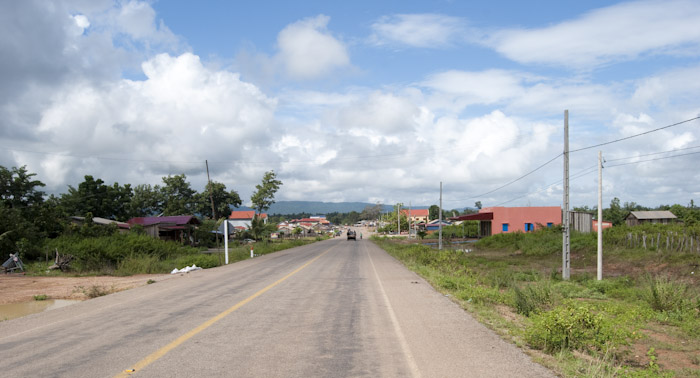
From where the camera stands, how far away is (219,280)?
1902 centimetres

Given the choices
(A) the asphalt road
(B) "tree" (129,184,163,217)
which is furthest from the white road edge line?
(B) "tree" (129,184,163,217)

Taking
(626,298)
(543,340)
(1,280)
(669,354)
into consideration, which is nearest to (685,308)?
(626,298)

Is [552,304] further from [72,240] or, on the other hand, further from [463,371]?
[72,240]

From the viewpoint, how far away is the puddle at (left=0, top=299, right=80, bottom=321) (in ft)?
45.1

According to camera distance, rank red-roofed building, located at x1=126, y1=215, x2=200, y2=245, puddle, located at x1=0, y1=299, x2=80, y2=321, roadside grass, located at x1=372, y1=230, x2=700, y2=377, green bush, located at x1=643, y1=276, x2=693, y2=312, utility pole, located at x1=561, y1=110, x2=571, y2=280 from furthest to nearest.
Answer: red-roofed building, located at x1=126, y1=215, x2=200, y2=245, utility pole, located at x1=561, y1=110, x2=571, y2=280, puddle, located at x1=0, y1=299, x2=80, y2=321, green bush, located at x1=643, y1=276, x2=693, y2=312, roadside grass, located at x1=372, y1=230, x2=700, y2=377

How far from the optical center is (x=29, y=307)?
14.9m

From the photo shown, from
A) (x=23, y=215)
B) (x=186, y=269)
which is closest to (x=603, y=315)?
(x=186, y=269)

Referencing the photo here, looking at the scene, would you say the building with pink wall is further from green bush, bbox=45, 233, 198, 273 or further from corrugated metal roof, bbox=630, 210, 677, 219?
green bush, bbox=45, 233, 198, 273

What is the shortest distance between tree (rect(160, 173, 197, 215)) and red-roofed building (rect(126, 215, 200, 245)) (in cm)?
2384

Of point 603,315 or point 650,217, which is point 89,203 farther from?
point 650,217

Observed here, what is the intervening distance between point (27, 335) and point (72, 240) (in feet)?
79.9

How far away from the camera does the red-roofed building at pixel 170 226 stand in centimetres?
5183

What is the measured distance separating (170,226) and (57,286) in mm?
36334

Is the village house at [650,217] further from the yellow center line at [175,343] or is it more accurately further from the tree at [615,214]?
the yellow center line at [175,343]
